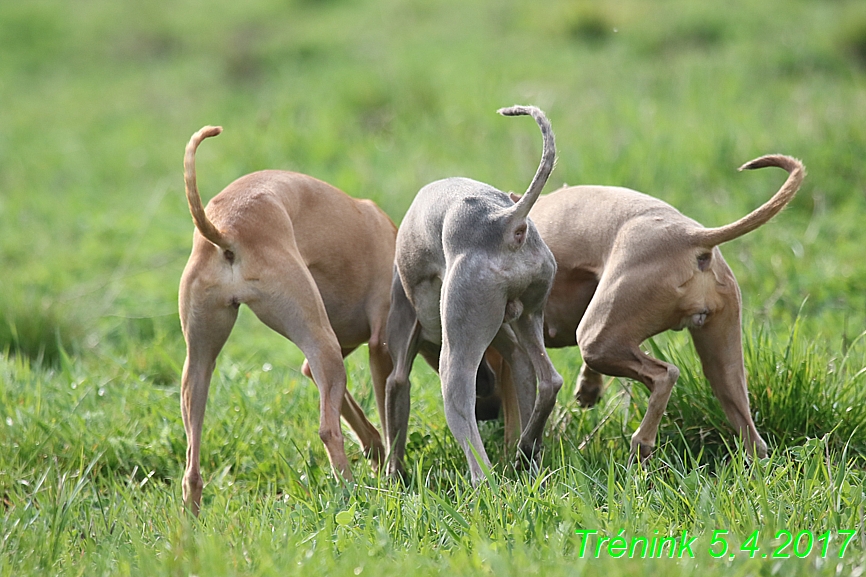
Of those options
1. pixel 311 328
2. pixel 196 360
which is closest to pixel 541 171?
pixel 311 328

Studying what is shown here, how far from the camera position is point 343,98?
8.89 metres

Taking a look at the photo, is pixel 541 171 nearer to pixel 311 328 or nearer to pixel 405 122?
pixel 311 328

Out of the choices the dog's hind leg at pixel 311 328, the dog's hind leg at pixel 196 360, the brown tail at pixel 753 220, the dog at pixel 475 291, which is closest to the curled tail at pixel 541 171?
the dog at pixel 475 291

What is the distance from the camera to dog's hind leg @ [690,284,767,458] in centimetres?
320

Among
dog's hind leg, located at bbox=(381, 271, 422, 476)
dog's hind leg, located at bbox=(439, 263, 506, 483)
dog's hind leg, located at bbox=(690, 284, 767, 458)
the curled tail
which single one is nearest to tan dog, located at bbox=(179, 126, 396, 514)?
dog's hind leg, located at bbox=(381, 271, 422, 476)

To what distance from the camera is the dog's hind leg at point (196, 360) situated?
10.4 feet

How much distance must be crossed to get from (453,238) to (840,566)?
136 cm

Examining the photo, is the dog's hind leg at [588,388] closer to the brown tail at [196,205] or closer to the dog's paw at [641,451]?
the dog's paw at [641,451]

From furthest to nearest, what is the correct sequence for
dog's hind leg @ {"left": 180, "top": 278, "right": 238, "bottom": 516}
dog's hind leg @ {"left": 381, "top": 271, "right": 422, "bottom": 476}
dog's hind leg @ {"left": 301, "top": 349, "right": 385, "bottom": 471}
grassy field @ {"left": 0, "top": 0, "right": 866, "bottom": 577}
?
1. dog's hind leg @ {"left": 301, "top": 349, "right": 385, "bottom": 471}
2. dog's hind leg @ {"left": 381, "top": 271, "right": 422, "bottom": 476}
3. dog's hind leg @ {"left": 180, "top": 278, "right": 238, "bottom": 516}
4. grassy field @ {"left": 0, "top": 0, "right": 866, "bottom": 577}

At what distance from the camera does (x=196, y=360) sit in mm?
3264

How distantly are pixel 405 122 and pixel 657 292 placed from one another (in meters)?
5.62

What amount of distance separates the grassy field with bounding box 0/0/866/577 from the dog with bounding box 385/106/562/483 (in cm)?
23

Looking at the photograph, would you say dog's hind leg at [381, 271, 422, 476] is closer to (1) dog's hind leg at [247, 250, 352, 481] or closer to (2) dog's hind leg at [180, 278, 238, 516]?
(1) dog's hind leg at [247, 250, 352, 481]

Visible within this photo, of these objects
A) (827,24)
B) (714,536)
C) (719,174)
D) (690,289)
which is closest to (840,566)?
(714,536)
